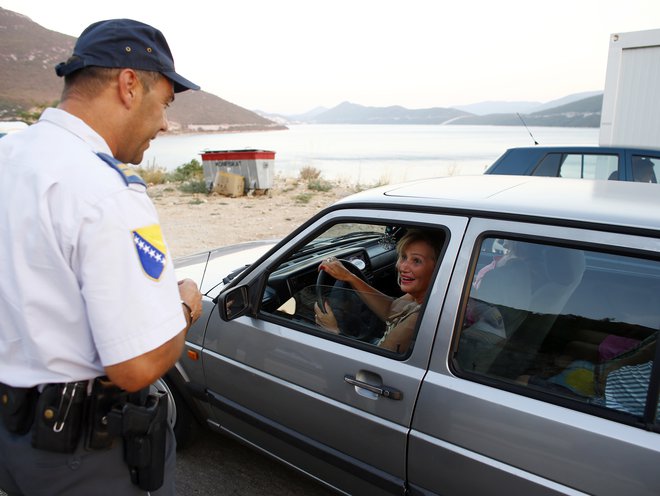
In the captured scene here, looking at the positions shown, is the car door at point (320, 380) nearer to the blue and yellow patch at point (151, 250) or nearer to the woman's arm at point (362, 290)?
the woman's arm at point (362, 290)

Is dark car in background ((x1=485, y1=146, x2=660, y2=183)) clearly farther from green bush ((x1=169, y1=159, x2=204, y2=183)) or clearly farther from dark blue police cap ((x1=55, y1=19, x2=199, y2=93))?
green bush ((x1=169, y1=159, x2=204, y2=183))

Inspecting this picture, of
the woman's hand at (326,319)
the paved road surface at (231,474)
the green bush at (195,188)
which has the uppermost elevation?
the woman's hand at (326,319)

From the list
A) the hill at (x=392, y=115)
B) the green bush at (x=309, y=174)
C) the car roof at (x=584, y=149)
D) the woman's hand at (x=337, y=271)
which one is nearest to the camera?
the woman's hand at (x=337, y=271)

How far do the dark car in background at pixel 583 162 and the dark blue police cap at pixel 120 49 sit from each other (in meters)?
5.46

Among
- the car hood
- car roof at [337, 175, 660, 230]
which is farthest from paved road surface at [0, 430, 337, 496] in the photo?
car roof at [337, 175, 660, 230]

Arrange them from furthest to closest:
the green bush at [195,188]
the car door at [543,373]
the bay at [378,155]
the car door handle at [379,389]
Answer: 1. the bay at [378,155]
2. the green bush at [195,188]
3. the car door handle at [379,389]
4. the car door at [543,373]

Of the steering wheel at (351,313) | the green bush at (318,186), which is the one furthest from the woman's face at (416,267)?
the green bush at (318,186)

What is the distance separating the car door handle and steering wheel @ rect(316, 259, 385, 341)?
32cm

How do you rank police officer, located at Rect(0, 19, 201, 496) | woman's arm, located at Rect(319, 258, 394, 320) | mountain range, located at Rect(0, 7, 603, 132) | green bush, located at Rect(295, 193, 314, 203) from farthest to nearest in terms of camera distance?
mountain range, located at Rect(0, 7, 603, 132)
green bush, located at Rect(295, 193, 314, 203)
woman's arm, located at Rect(319, 258, 394, 320)
police officer, located at Rect(0, 19, 201, 496)

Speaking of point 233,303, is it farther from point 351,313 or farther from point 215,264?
point 215,264

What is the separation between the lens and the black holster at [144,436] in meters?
1.22

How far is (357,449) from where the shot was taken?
1892mm

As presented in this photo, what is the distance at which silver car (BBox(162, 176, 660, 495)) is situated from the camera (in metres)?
1.41

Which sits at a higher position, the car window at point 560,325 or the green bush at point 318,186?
the car window at point 560,325
